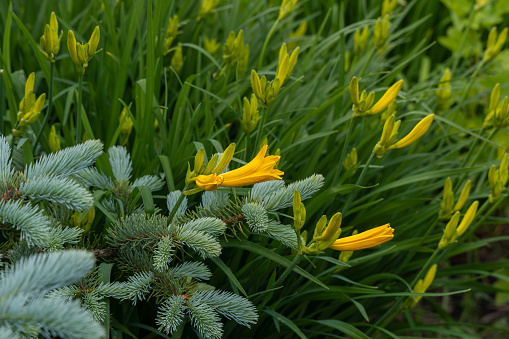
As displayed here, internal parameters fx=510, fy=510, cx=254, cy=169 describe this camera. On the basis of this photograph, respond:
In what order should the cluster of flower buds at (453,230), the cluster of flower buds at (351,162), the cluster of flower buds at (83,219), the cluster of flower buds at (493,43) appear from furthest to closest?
the cluster of flower buds at (493,43) < the cluster of flower buds at (351,162) < the cluster of flower buds at (453,230) < the cluster of flower buds at (83,219)

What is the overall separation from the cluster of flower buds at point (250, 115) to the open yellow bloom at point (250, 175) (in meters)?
Answer: 0.32

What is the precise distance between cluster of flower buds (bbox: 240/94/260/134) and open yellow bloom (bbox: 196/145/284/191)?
1.06ft

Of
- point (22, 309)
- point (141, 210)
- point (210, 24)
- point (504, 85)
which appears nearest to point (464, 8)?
point (504, 85)

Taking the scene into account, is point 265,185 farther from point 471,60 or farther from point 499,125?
point 471,60

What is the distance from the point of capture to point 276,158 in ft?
3.06

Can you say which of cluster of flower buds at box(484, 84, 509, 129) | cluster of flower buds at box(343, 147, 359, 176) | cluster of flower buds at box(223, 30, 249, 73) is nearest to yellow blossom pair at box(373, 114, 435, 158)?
cluster of flower buds at box(343, 147, 359, 176)

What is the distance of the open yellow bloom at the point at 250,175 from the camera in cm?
92

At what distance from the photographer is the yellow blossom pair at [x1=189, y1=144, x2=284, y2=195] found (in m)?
0.92

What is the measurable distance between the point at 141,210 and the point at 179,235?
22cm

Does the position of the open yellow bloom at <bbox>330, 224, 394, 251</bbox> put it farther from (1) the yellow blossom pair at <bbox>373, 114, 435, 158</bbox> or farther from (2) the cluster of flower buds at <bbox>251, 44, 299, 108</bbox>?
(2) the cluster of flower buds at <bbox>251, 44, 299, 108</bbox>

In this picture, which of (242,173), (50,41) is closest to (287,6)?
(50,41)

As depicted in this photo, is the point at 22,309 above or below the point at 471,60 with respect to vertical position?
above

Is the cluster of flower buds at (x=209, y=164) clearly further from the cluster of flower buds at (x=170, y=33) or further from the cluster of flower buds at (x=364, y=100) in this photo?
the cluster of flower buds at (x=170, y=33)

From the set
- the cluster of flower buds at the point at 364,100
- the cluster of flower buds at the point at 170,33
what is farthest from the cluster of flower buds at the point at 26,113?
the cluster of flower buds at the point at 364,100
